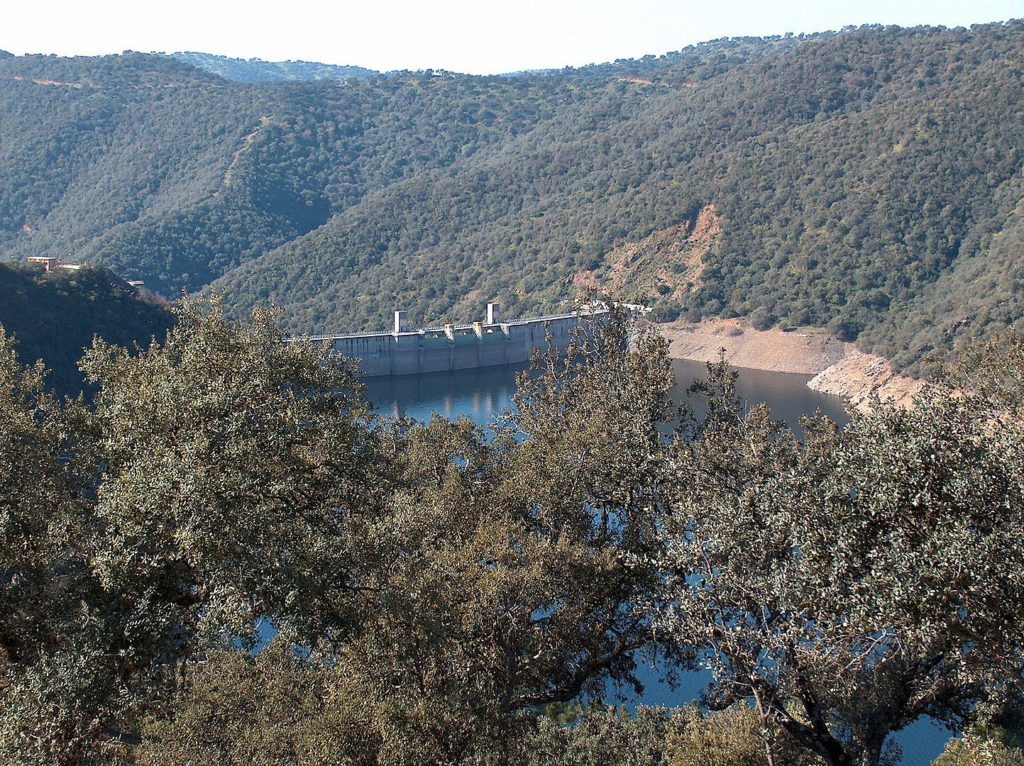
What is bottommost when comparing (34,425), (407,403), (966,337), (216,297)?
(407,403)

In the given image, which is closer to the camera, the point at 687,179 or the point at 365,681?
the point at 365,681

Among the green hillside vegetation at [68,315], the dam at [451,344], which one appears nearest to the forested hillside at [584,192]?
the dam at [451,344]

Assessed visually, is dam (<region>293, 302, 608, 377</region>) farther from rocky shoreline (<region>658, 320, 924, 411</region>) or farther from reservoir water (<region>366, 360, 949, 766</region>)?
rocky shoreline (<region>658, 320, 924, 411</region>)

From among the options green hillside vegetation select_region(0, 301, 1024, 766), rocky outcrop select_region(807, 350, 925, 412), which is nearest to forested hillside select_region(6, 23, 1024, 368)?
rocky outcrop select_region(807, 350, 925, 412)

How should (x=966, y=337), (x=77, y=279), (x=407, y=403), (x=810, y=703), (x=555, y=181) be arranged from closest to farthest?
(x=810, y=703), (x=77, y=279), (x=966, y=337), (x=407, y=403), (x=555, y=181)

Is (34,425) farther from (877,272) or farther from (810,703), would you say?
(877,272)

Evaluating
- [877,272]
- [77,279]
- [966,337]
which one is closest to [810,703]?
[77,279]

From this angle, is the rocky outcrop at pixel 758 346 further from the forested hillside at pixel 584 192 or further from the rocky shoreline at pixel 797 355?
the forested hillside at pixel 584 192
